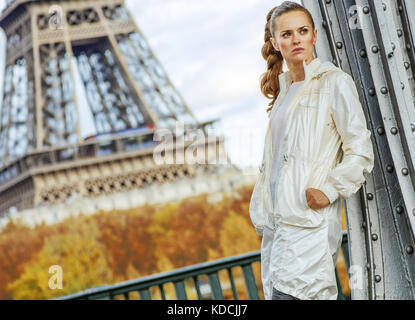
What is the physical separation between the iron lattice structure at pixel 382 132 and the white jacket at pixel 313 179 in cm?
12

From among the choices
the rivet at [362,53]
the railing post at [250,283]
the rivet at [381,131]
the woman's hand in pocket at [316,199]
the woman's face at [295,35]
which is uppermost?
the woman's face at [295,35]

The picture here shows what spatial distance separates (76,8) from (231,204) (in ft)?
26.0

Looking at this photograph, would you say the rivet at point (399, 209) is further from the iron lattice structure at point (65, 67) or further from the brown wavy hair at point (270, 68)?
the iron lattice structure at point (65, 67)

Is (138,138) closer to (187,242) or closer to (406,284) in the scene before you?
(187,242)

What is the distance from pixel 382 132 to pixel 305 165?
11.1 inches

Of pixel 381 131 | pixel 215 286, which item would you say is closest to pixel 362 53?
pixel 381 131

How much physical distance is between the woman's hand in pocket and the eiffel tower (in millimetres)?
18134

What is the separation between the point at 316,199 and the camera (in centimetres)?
170

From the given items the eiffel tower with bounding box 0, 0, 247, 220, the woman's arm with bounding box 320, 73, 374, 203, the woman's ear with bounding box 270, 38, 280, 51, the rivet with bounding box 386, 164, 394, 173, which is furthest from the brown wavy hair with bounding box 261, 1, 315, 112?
the eiffel tower with bounding box 0, 0, 247, 220

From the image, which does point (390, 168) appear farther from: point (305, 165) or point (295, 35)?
point (295, 35)

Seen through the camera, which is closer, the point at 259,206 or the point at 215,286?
the point at 259,206

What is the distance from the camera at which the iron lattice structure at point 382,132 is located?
1843 millimetres

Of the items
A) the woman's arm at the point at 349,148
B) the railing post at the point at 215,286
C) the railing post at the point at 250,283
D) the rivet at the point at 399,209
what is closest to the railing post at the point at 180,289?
the railing post at the point at 215,286
